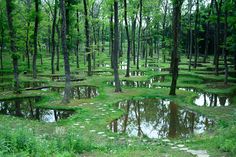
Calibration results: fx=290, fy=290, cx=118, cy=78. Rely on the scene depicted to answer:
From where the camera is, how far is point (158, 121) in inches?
712

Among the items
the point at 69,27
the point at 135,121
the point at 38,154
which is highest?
the point at 69,27

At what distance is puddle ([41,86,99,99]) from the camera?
1018 inches

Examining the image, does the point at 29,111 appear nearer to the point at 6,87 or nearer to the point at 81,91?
the point at 81,91

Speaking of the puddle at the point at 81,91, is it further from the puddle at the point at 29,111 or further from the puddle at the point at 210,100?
the puddle at the point at 210,100

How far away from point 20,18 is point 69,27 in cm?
1003

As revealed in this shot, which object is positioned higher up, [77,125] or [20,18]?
[20,18]

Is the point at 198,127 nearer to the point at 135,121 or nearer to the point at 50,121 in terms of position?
the point at 135,121

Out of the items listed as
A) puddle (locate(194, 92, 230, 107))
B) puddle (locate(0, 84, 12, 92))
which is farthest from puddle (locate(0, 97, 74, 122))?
puddle (locate(194, 92, 230, 107))

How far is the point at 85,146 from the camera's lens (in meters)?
10.6

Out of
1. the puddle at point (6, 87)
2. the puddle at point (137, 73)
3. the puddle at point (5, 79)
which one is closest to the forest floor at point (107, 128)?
the puddle at point (6, 87)

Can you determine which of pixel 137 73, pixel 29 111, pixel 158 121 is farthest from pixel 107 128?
pixel 137 73

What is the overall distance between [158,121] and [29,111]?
9.32 metres

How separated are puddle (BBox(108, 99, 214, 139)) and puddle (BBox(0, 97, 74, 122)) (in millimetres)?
A: 4170

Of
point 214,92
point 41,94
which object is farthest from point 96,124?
point 214,92
